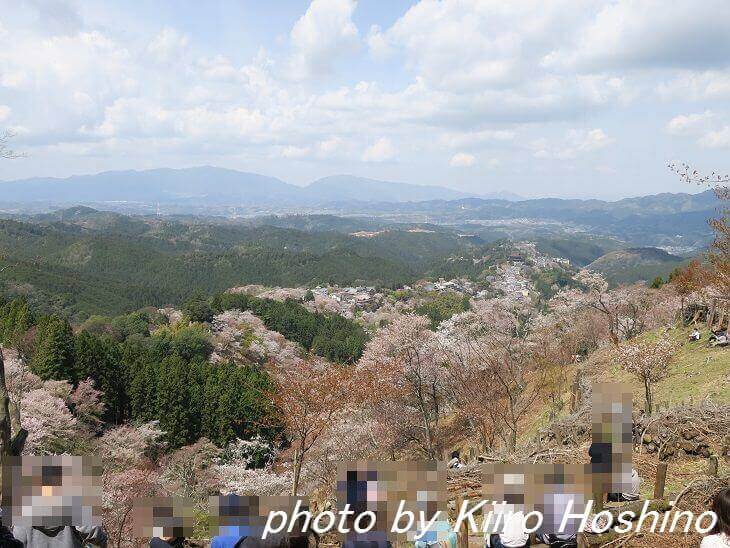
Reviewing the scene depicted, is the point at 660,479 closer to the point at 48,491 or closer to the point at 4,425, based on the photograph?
the point at 48,491

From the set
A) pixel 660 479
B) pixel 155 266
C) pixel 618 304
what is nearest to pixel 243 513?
pixel 660 479

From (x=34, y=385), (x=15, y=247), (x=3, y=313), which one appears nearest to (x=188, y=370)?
(x=34, y=385)

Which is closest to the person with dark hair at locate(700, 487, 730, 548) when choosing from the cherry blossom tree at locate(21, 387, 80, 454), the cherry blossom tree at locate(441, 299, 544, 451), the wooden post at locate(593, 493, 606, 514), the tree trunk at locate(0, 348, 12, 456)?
the wooden post at locate(593, 493, 606, 514)

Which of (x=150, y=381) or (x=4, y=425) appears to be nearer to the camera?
(x=4, y=425)

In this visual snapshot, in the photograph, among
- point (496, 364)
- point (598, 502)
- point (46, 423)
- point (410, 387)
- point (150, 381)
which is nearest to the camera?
point (598, 502)

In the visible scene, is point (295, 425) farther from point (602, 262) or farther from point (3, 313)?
point (602, 262)

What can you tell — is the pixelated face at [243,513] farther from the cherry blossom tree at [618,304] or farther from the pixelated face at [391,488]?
the cherry blossom tree at [618,304]

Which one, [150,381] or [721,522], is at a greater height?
[721,522]
